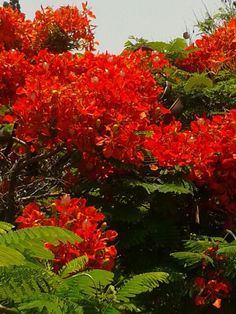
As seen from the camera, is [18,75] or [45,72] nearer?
[45,72]

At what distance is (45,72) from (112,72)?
1.69ft

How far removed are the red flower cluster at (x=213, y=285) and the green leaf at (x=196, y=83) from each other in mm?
1895

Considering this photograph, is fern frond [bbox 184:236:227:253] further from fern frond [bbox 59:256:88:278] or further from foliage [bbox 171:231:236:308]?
fern frond [bbox 59:256:88:278]

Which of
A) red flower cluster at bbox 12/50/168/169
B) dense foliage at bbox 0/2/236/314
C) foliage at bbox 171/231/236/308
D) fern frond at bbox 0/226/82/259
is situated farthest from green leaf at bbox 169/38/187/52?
fern frond at bbox 0/226/82/259

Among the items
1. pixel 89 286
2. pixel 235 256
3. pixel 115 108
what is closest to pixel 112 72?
pixel 115 108

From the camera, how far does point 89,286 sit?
6.47ft

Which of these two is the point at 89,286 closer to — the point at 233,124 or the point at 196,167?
the point at 196,167

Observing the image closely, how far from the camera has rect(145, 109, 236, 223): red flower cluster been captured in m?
3.81

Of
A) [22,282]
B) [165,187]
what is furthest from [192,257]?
[22,282]

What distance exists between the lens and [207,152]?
3.83 m

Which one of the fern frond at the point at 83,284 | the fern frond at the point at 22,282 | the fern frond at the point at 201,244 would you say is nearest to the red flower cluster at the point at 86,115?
the fern frond at the point at 201,244

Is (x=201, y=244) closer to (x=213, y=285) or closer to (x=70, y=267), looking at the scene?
(x=213, y=285)

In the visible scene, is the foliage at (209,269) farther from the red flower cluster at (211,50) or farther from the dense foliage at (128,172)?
the red flower cluster at (211,50)

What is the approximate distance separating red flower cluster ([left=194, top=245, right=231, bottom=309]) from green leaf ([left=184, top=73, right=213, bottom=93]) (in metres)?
1.90
